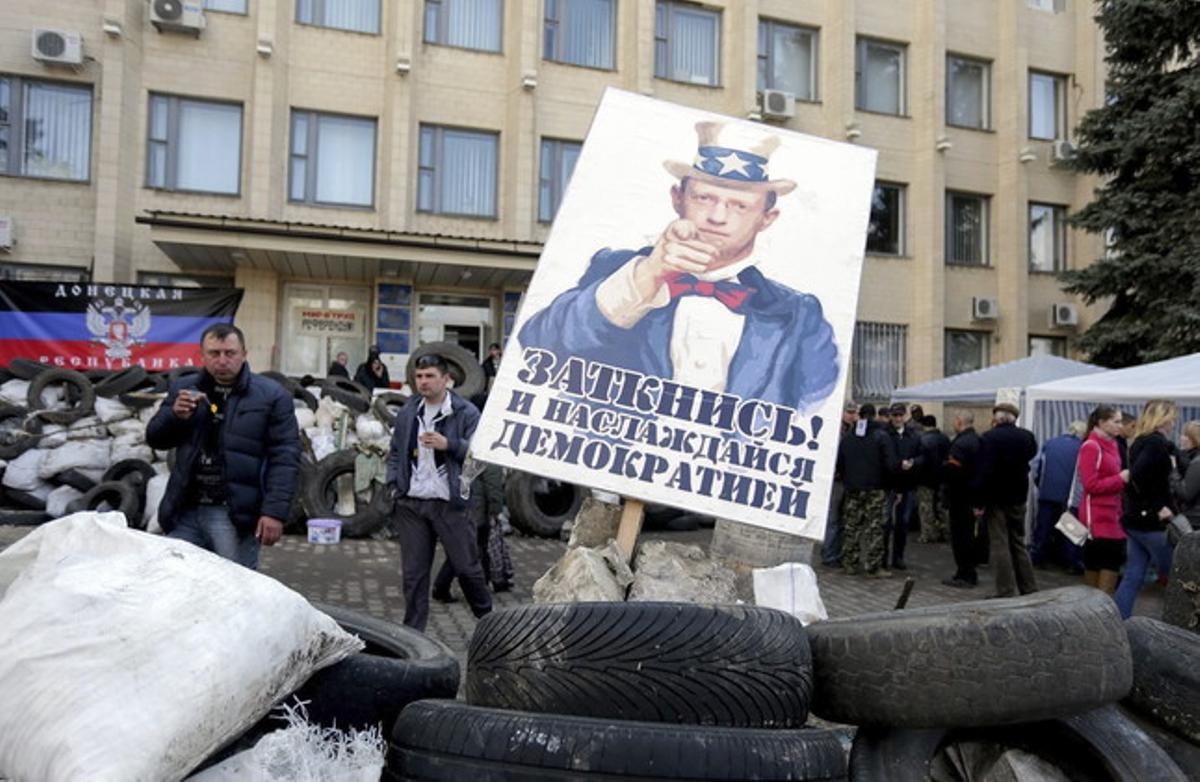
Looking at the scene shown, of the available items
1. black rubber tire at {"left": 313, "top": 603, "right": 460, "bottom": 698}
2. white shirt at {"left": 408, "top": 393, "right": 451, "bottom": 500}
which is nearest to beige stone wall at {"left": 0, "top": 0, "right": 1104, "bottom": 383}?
white shirt at {"left": 408, "top": 393, "right": 451, "bottom": 500}

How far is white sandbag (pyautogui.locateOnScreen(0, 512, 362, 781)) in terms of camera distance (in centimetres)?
234

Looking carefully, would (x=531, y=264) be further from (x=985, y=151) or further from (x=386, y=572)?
(x=985, y=151)

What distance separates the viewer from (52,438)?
1180cm

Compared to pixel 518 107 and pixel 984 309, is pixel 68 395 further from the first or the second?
pixel 984 309

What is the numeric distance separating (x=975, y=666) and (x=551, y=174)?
60.4ft

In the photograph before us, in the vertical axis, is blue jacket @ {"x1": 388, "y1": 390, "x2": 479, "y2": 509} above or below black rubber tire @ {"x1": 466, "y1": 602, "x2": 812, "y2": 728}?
above

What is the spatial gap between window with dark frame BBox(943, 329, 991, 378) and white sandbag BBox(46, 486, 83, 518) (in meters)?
19.5

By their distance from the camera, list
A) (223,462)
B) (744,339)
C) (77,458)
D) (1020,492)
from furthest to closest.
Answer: (77,458), (1020,492), (744,339), (223,462)

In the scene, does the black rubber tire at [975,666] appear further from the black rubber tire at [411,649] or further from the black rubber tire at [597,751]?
the black rubber tire at [411,649]

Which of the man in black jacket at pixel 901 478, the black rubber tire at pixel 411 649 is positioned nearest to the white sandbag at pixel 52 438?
the black rubber tire at pixel 411 649

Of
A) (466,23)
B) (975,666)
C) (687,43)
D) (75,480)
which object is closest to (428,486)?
(975,666)

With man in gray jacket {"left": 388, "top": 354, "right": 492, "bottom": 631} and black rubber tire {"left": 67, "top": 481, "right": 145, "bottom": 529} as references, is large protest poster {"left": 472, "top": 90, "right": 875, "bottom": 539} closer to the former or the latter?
man in gray jacket {"left": 388, "top": 354, "right": 492, "bottom": 631}

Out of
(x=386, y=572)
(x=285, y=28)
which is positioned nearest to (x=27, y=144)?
(x=285, y=28)

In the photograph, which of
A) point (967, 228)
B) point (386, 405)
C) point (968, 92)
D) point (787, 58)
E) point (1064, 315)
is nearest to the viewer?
point (386, 405)
